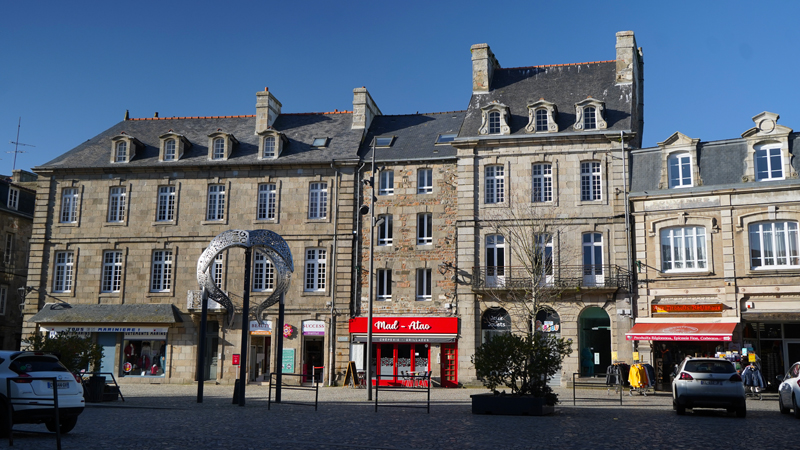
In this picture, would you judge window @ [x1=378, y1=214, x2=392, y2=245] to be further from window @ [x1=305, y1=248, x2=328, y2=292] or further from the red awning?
the red awning

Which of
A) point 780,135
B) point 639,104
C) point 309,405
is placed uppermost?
point 639,104

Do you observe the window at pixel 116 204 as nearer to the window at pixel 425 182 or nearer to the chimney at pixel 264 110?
the chimney at pixel 264 110

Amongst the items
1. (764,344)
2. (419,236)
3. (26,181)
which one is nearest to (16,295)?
(26,181)

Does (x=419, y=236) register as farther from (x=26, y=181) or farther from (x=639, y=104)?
(x=26, y=181)

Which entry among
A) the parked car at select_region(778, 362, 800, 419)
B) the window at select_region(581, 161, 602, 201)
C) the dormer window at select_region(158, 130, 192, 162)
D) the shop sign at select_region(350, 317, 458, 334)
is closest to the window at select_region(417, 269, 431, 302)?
the shop sign at select_region(350, 317, 458, 334)

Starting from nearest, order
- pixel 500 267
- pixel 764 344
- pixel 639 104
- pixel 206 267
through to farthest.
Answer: pixel 206 267
pixel 764 344
pixel 500 267
pixel 639 104

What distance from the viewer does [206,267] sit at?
69.2 ft

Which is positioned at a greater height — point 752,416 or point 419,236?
point 419,236

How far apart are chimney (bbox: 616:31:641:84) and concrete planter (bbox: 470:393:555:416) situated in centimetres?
1922

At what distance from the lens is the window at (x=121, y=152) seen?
1377 inches

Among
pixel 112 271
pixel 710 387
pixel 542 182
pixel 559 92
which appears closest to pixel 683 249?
pixel 542 182

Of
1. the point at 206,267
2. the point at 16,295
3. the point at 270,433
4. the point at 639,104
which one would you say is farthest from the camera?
the point at 16,295

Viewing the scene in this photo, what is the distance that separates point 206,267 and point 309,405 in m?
4.80

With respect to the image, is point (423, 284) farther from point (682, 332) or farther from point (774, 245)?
point (774, 245)
